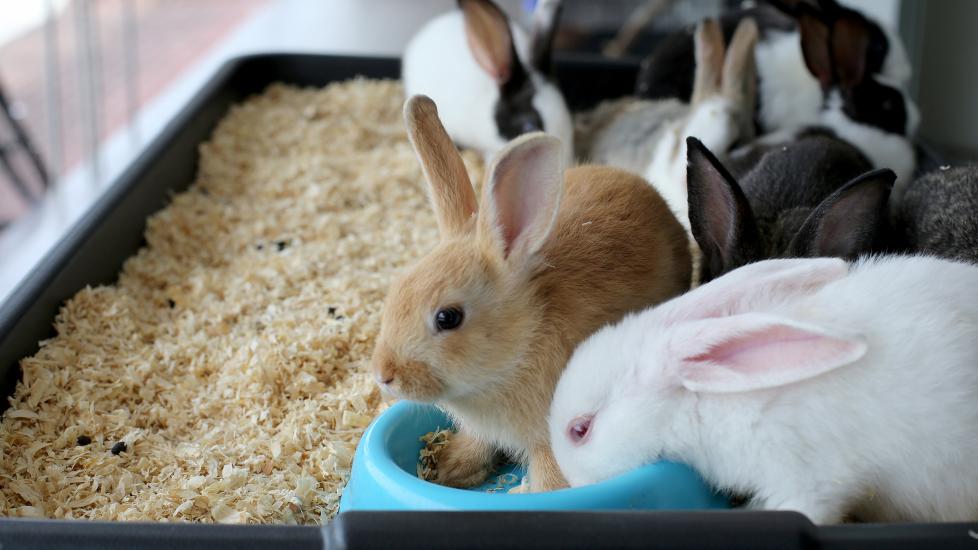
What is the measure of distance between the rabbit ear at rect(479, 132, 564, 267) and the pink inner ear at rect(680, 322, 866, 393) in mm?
243

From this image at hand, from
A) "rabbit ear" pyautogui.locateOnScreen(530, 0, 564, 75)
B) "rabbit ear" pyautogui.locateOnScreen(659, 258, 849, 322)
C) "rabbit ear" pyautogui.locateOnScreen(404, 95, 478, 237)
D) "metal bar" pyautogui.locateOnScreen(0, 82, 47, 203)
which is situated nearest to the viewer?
"rabbit ear" pyautogui.locateOnScreen(659, 258, 849, 322)

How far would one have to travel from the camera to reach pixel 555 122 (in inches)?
93.6

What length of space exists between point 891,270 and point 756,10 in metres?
1.88

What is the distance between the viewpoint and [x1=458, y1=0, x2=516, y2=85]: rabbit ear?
227 cm

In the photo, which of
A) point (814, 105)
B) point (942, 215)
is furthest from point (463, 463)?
point (814, 105)

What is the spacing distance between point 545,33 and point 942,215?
Answer: 1.11m

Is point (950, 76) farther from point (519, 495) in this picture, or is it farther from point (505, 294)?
point (519, 495)

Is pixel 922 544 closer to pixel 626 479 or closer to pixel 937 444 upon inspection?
pixel 937 444

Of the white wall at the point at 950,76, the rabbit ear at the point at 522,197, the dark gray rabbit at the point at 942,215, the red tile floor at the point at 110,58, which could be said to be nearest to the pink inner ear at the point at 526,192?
the rabbit ear at the point at 522,197

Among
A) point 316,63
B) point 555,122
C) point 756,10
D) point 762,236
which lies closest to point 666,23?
point 756,10

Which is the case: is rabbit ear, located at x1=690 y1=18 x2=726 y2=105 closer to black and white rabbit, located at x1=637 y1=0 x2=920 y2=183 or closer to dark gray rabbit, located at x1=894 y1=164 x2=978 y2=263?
black and white rabbit, located at x1=637 y1=0 x2=920 y2=183

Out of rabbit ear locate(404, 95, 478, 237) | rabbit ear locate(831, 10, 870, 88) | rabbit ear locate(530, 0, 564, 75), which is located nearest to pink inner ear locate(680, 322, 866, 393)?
rabbit ear locate(404, 95, 478, 237)

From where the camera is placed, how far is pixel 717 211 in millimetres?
1428

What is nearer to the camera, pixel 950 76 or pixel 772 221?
pixel 772 221
